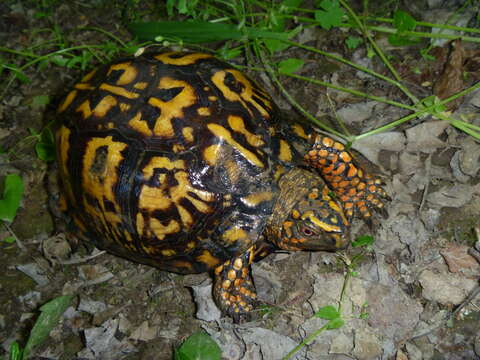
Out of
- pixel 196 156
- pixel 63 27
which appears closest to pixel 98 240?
pixel 196 156

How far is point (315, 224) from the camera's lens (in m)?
2.78

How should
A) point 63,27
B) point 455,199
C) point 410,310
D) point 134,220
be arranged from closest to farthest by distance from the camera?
point 134,220 < point 410,310 < point 455,199 < point 63,27

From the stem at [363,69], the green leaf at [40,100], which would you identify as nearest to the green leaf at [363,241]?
the stem at [363,69]

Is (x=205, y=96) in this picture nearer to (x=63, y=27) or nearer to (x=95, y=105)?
(x=95, y=105)

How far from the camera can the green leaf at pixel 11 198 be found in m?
3.67

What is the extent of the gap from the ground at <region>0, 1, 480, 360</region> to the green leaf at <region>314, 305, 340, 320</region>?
0.54ft

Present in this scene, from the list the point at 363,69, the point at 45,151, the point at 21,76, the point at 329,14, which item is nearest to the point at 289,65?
the point at 329,14

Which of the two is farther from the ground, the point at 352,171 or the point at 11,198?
the point at 352,171

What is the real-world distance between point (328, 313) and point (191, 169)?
1.45 m

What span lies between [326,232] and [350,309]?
0.72 meters

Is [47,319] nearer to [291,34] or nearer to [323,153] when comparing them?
[323,153]

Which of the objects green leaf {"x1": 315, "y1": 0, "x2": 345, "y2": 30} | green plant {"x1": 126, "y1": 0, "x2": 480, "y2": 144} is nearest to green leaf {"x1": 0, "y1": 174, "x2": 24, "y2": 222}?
green plant {"x1": 126, "y1": 0, "x2": 480, "y2": 144}

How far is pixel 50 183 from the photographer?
3.79 metres

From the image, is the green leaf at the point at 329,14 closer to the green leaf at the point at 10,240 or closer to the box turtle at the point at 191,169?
the box turtle at the point at 191,169
